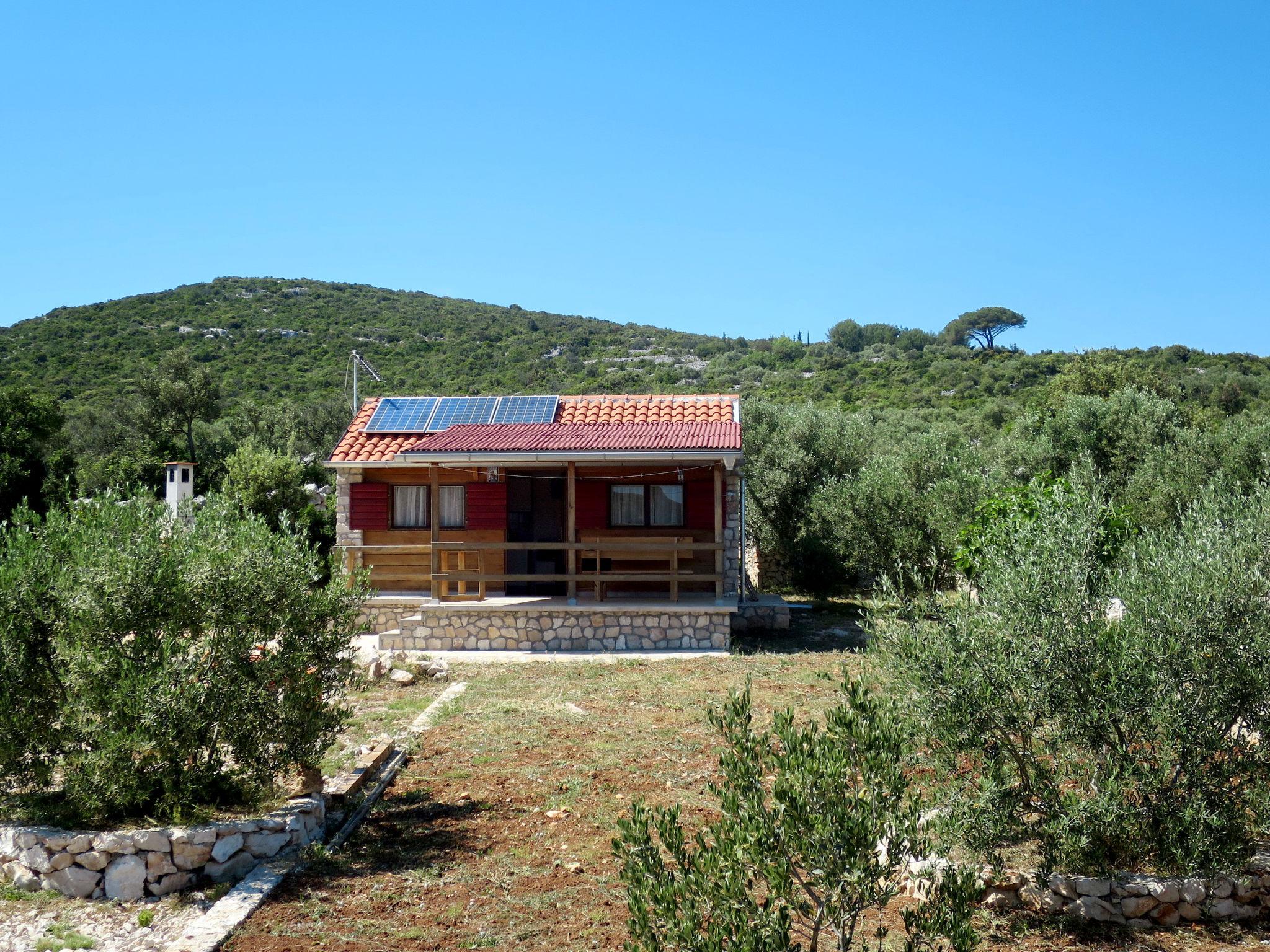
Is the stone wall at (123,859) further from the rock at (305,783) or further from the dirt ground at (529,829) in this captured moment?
the rock at (305,783)

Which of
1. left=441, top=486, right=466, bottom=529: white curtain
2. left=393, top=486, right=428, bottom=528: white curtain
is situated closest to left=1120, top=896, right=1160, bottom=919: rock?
left=441, top=486, right=466, bottom=529: white curtain

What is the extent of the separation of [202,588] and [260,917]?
2.53m

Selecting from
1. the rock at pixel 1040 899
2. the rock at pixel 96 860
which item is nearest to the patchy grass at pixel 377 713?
the rock at pixel 96 860

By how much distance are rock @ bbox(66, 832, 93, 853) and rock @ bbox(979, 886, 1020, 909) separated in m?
6.30

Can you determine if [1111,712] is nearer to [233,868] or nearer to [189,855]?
[233,868]

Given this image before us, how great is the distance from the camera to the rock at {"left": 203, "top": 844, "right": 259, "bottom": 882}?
6617 millimetres

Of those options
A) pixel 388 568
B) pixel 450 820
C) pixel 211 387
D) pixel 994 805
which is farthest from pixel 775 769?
pixel 211 387

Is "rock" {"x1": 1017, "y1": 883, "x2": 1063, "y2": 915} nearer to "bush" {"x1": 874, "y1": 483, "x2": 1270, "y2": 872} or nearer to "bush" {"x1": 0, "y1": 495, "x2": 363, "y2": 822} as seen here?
"bush" {"x1": 874, "y1": 483, "x2": 1270, "y2": 872}

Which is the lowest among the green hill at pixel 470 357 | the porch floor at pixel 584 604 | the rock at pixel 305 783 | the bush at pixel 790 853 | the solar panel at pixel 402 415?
A: the rock at pixel 305 783

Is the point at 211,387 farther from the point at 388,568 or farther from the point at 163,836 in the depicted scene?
the point at 163,836

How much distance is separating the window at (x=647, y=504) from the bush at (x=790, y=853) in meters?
13.7

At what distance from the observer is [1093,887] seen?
6.07m

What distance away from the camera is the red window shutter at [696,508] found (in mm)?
17719

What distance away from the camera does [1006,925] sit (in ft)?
19.7
